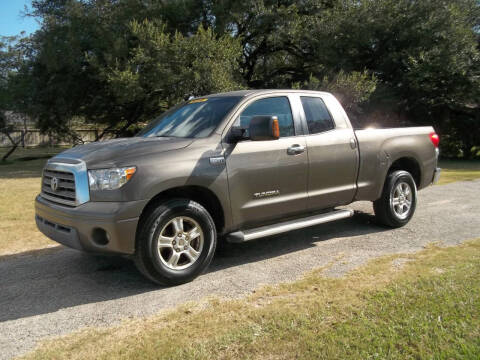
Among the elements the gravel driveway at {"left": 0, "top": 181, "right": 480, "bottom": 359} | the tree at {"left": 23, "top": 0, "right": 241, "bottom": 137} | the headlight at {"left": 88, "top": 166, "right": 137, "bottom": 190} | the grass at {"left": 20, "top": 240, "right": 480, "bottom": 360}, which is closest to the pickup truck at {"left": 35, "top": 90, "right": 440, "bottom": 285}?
the headlight at {"left": 88, "top": 166, "right": 137, "bottom": 190}

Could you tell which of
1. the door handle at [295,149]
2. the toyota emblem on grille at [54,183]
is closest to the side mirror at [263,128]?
the door handle at [295,149]

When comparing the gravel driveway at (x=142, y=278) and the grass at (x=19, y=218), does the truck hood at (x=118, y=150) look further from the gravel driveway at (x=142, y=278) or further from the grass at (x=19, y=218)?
the grass at (x=19, y=218)

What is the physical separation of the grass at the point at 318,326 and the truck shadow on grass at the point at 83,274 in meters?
0.68

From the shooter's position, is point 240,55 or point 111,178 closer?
point 111,178

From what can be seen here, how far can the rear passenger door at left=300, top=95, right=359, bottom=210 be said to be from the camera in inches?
206

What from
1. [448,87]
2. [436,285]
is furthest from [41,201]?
[448,87]

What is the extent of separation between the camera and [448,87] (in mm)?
19578

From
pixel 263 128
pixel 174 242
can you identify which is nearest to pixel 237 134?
pixel 263 128

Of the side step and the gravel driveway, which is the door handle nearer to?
the side step

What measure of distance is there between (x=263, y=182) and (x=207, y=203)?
2.22ft

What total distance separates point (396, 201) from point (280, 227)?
2.43m

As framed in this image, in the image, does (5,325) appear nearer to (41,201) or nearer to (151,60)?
(41,201)

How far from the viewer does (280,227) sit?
4820 millimetres

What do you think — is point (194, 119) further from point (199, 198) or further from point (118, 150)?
point (118, 150)
